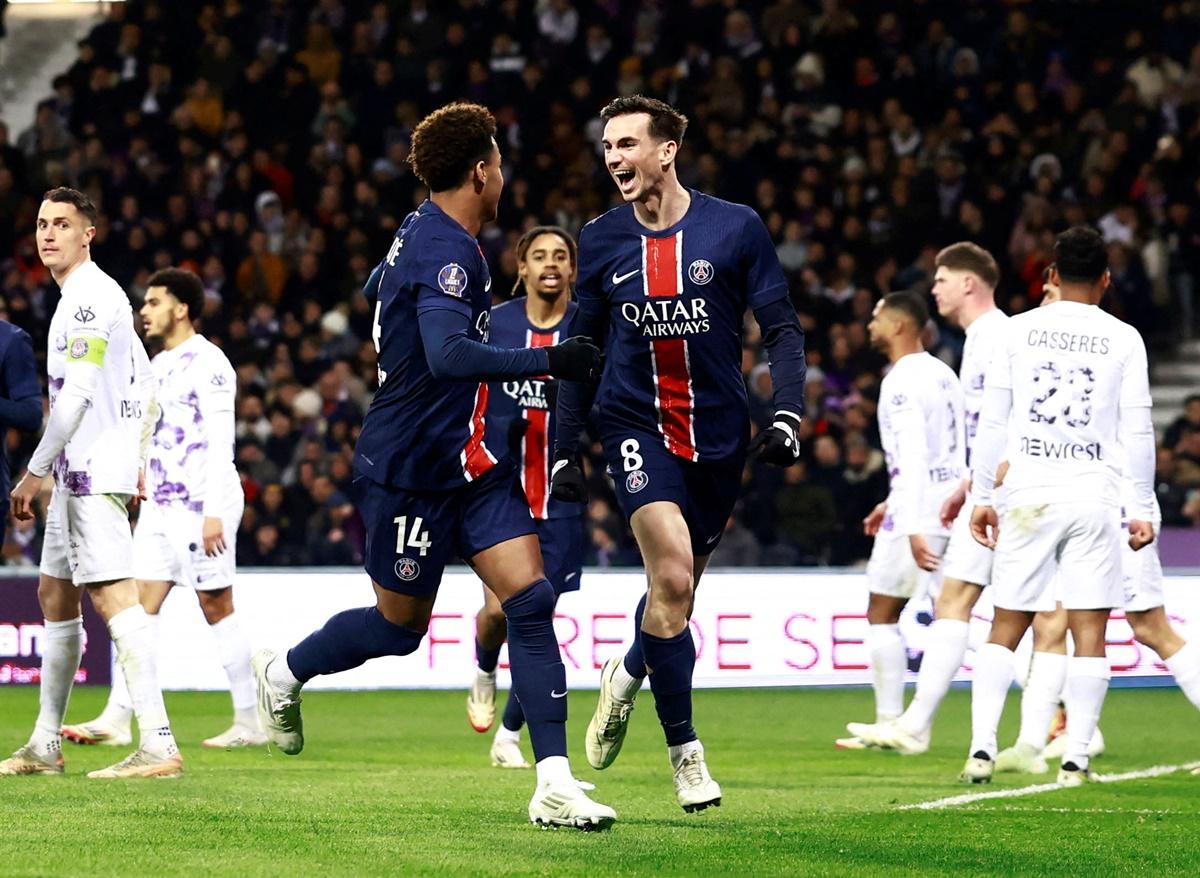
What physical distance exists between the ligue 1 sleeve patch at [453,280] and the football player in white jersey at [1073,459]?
10.4 ft

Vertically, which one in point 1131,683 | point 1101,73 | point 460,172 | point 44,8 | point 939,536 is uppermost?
point 44,8

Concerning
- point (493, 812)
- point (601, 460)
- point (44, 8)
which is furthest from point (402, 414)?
point (44, 8)

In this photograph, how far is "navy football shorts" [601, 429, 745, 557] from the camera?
7.16m

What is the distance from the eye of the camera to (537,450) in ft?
33.0

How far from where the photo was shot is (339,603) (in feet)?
48.8

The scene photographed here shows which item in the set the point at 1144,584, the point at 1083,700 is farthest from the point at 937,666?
the point at 1083,700

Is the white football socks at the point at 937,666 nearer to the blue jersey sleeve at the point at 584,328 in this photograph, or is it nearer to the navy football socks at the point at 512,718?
the navy football socks at the point at 512,718

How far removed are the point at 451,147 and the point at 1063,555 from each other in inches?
140

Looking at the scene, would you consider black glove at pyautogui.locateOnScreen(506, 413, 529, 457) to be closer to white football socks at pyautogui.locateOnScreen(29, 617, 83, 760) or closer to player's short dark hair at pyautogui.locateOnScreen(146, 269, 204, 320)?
white football socks at pyautogui.locateOnScreen(29, 617, 83, 760)

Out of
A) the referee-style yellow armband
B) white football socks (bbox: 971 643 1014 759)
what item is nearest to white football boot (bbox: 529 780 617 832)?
the referee-style yellow armband

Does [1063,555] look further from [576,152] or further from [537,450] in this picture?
[576,152]

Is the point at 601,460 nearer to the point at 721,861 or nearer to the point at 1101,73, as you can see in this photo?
the point at 1101,73

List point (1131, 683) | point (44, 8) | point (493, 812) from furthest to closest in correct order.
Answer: point (44, 8)
point (1131, 683)
point (493, 812)

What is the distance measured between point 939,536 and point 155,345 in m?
9.87
